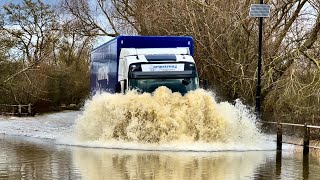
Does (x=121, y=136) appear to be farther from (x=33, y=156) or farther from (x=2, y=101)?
(x=2, y=101)

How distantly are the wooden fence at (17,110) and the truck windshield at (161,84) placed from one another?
25.0 meters

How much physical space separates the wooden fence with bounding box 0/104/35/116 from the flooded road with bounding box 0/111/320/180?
78.6 ft

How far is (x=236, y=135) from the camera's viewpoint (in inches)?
825

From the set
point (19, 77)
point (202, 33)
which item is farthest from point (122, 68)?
point (19, 77)

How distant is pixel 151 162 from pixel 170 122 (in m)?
4.76

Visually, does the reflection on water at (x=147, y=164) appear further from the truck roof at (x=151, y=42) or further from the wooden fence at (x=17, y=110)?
the wooden fence at (x=17, y=110)

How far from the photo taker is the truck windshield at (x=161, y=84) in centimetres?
2162

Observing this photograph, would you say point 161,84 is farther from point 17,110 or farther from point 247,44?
point 17,110

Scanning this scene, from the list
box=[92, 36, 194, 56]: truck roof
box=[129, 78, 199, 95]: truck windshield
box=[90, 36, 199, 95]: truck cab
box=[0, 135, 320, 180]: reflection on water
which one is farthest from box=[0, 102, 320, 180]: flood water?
box=[92, 36, 194, 56]: truck roof

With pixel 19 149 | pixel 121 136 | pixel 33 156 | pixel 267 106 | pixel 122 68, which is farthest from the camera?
pixel 267 106

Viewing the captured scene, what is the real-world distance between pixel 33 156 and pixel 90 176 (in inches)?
191

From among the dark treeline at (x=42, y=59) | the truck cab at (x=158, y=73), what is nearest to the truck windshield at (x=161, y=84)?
the truck cab at (x=158, y=73)

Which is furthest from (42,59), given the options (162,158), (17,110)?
(162,158)

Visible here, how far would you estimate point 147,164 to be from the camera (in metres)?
15.1
